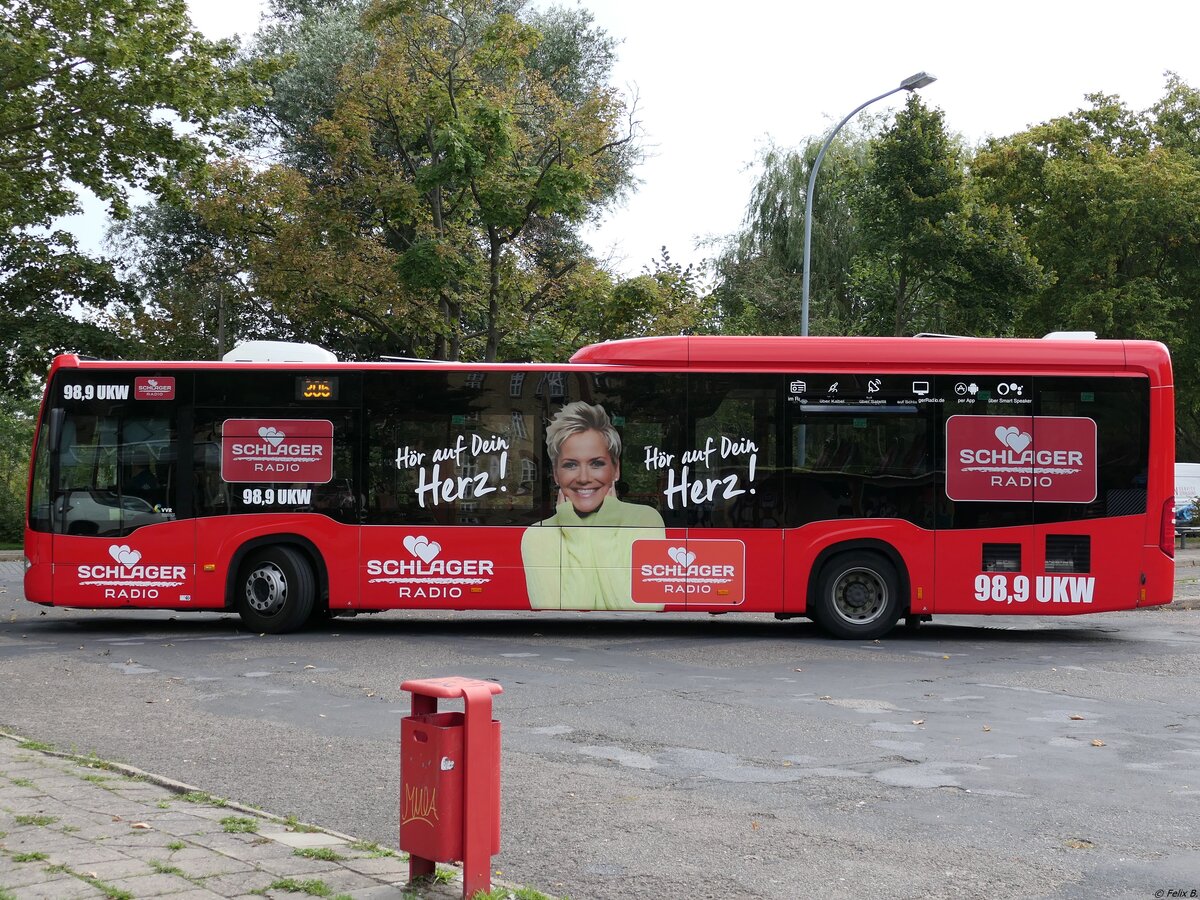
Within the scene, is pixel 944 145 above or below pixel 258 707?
above

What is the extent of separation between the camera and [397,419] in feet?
48.6

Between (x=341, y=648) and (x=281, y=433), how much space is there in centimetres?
276

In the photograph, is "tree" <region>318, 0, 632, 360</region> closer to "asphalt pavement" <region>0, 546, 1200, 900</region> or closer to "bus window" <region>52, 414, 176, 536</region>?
"bus window" <region>52, 414, 176, 536</region>

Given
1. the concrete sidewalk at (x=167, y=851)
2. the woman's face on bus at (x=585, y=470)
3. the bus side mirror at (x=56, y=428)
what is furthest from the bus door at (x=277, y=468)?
the concrete sidewalk at (x=167, y=851)

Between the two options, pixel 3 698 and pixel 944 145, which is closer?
pixel 3 698

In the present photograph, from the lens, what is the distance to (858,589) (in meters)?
14.6

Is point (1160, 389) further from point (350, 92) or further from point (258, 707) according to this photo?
point (350, 92)

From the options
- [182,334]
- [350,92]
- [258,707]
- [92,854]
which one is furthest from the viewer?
[182,334]

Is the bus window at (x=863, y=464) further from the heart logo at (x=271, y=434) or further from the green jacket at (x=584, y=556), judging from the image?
the heart logo at (x=271, y=434)

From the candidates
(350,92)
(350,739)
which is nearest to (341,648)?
(350,739)

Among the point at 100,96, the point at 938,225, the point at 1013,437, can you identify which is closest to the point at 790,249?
the point at 938,225

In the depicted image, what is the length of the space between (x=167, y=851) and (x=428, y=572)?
9049mm

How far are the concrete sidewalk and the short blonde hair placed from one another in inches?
327

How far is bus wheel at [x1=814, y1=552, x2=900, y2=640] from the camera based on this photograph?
1446cm
